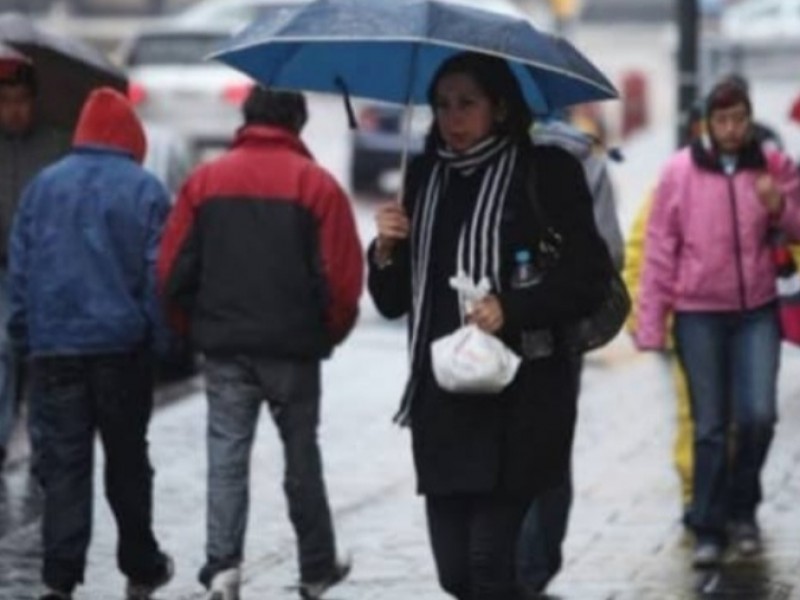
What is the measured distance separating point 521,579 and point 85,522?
148cm

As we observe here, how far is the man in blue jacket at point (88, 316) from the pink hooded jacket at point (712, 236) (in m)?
2.09

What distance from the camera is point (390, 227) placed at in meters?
8.93

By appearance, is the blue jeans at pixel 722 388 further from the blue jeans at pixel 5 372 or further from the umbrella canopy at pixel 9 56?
the umbrella canopy at pixel 9 56

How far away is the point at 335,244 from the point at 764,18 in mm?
35136

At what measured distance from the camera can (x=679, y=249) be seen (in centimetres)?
1211

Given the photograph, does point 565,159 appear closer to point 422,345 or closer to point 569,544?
point 422,345

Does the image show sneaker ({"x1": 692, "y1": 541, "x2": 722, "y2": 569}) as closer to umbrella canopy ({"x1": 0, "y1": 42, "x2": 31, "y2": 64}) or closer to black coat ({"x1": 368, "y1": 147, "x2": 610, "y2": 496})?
umbrella canopy ({"x1": 0, "y1": 42, "x2": 31, "y2": 64})

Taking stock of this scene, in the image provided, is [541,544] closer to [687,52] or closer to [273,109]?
[273,109]

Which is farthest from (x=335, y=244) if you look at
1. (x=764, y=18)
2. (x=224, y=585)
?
(x=764, y=18)

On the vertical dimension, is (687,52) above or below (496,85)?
below

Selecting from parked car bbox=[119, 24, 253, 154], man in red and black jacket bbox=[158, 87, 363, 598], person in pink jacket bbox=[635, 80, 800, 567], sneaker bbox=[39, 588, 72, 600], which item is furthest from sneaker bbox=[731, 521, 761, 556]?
parked car bbox=[119, 24, 253, 154]

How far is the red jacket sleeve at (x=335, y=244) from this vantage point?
35.5 feet

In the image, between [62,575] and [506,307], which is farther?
[62,575]

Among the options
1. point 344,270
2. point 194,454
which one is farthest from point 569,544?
point 194,454
